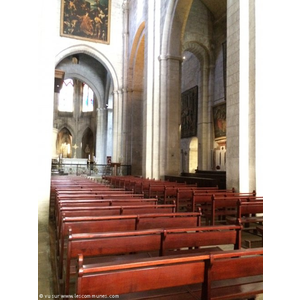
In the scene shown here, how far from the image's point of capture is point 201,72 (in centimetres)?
1855

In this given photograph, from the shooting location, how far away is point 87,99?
106ft

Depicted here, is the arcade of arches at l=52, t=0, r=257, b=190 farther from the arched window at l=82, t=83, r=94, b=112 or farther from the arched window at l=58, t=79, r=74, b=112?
the arched window at l=82, t=83, r=94, b=112

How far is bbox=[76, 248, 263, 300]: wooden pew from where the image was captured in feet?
4.86

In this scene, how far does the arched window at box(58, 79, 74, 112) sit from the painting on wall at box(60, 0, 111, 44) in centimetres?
1428


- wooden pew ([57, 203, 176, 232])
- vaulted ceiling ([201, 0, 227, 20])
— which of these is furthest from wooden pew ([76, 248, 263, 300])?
vaulted ceiling ([201, 0, 227, 20])

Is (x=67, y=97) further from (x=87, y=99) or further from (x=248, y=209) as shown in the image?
(x=248, y=209)

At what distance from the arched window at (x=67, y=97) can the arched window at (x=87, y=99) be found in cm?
138

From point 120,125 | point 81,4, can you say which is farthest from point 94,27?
point 120,125

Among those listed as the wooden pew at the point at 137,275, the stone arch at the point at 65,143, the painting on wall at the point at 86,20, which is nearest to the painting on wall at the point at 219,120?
the painting on wall at the point at 86,20

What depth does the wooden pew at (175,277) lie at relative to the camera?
4.86ft
